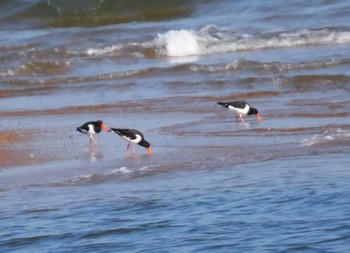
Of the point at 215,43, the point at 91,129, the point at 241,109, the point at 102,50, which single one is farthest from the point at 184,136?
the point at 102,50

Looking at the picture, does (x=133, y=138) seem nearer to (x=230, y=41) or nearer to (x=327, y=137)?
(x=327, y=137)

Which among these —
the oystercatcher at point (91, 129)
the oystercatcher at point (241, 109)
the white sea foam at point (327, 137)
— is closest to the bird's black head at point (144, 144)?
the oystercatcher at point (91, 129)

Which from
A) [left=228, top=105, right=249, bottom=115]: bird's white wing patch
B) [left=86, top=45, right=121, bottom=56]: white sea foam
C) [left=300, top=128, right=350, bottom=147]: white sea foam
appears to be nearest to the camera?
[left=300, top=128, right=350, bottom=147]: white sea foam

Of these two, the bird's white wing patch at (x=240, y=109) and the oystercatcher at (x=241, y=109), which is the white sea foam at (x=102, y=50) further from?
A: the bird's white wing patch at (x=240, y=109)

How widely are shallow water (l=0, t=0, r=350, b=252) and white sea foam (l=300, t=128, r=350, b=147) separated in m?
0.03

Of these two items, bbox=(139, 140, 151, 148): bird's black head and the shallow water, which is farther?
bbox=(139, 140, 151, 148): bird's black head

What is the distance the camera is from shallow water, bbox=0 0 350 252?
753cm

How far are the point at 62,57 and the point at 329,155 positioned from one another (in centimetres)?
1138

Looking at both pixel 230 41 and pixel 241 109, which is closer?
pixel 241 109

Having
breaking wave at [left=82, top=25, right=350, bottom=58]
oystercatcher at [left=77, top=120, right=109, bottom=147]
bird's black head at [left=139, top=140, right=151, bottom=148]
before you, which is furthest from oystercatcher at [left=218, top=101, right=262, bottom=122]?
breaking wave at [left=82, top=25, right=350, bottom=58]

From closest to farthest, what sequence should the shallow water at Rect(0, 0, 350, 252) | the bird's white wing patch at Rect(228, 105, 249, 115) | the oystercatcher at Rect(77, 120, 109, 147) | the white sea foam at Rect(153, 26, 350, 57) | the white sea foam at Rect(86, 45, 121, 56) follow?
1. the shallow water at Rect(0, 0, 350, 252)
2. the oystercatcher at Rect(77, 120, 109, 147)
3. the bird's white wing patch at Rect(228, 105, 249, 115)
4. the white sea foam at Rect(153, 26, 350, 57)
5. the white sea foam at Rect(86, 45, 121, 56)

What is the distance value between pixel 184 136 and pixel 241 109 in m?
1.40

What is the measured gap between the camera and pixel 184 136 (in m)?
11.4

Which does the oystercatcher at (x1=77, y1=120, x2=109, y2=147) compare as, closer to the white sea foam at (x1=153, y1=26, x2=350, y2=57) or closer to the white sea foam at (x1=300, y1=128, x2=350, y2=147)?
the white sea foam at (x1=300, y1=128, x2=350, y2=147)
